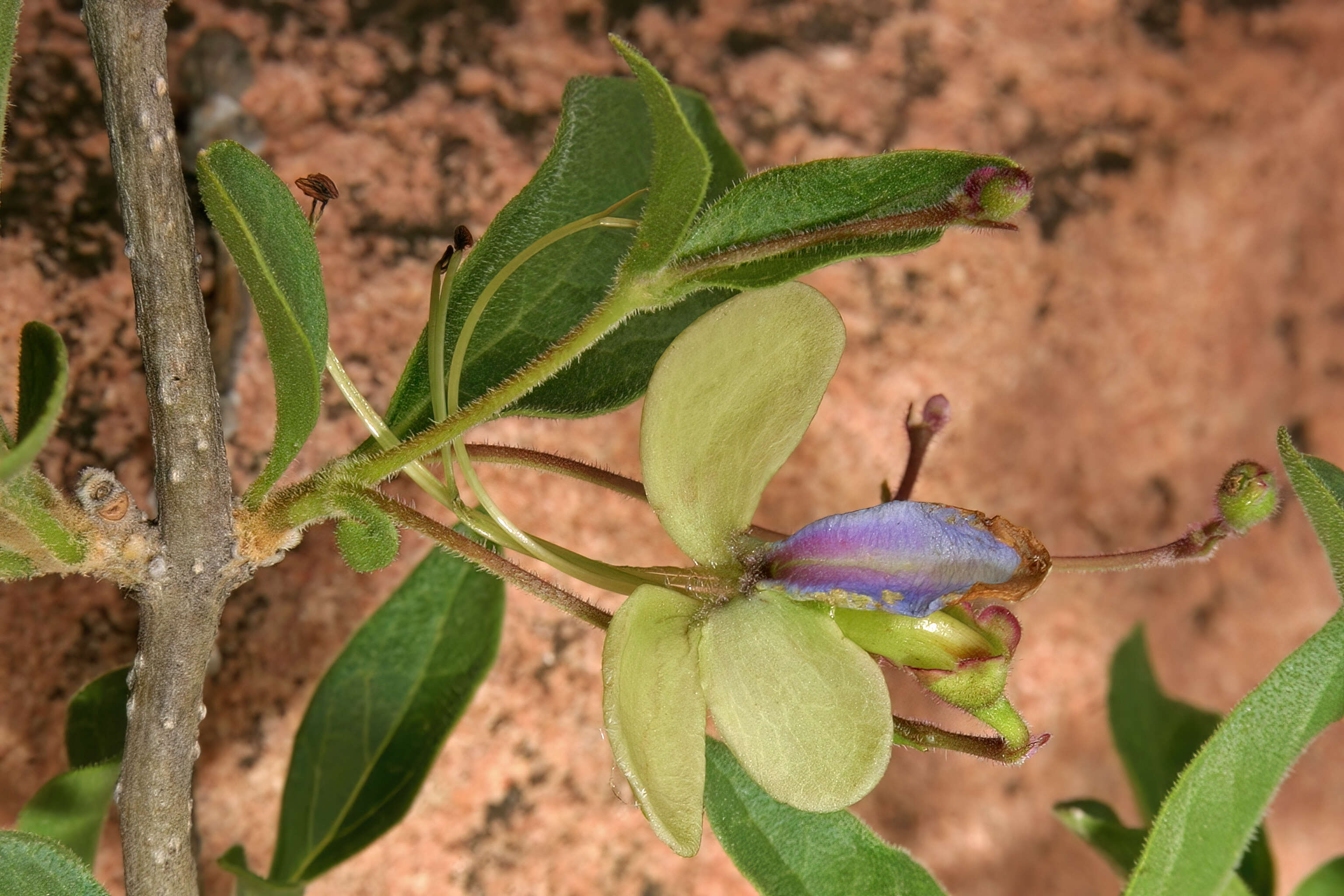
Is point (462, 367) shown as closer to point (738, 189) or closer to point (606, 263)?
point (606, 263)

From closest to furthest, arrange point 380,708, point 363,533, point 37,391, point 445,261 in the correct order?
point 37,391 → point 363,533 → point 445,261 → point 380,708

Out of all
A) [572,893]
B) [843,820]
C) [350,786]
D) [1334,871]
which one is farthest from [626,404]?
[1334,871]

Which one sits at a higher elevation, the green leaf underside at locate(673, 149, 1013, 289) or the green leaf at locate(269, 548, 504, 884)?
the green leaf underside at locate(673, 149, 1013, 289)

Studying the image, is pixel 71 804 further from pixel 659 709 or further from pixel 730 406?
pixel 730 406

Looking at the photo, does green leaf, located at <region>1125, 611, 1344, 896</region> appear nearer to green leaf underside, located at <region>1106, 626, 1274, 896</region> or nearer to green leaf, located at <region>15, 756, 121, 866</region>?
green leaf underside, located at <region>1106, 626, 1274, 896</region>

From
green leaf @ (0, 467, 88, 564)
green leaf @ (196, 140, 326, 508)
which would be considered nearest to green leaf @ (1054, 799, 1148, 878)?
green leaf @ (196, 140, 326, 508)

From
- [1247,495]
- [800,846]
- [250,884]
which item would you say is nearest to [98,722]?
[250,884]

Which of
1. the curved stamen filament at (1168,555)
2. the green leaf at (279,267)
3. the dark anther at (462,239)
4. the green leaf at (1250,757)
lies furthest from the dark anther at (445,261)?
the green leaf at (1250,757)
